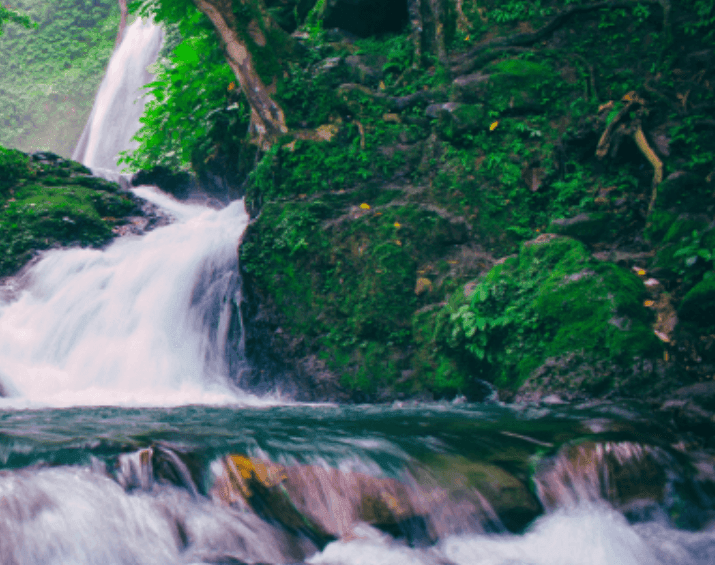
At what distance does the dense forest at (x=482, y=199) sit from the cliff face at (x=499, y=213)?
3cm

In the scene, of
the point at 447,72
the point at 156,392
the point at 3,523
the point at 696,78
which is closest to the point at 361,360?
the point at 156,392

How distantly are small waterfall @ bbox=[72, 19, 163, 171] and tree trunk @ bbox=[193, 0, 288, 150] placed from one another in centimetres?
1469

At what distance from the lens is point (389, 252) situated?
6.57m

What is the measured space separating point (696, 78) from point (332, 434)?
7.02 metres

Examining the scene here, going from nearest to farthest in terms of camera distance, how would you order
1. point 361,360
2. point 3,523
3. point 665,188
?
point 3,523, point 665,188, point 361,360

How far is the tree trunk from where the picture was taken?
26.0 ft

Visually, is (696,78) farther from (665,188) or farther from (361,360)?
(361,360)

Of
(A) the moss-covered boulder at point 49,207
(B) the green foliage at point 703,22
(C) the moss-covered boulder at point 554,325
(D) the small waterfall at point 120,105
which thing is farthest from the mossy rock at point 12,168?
(B) the green foliage at point 703,22

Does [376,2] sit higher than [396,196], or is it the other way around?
[376,2]

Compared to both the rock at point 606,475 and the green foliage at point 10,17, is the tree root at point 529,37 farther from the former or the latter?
the green foliage at point 10,17

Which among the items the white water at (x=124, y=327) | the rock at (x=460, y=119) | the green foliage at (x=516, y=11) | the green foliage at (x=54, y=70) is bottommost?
the white water at (x=124, y=327)

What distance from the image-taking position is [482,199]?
22.8ft

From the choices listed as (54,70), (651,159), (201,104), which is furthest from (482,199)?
(54,70)

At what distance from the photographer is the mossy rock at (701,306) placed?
15.7ft
